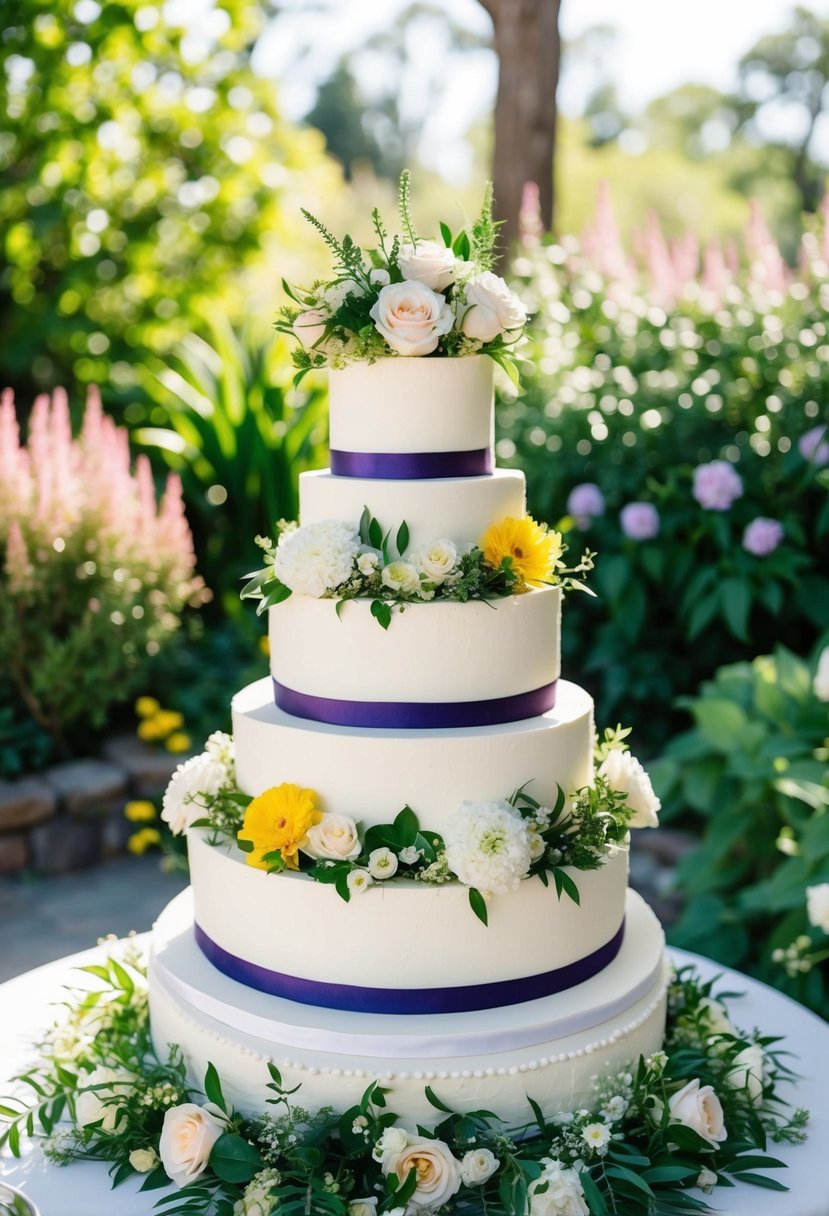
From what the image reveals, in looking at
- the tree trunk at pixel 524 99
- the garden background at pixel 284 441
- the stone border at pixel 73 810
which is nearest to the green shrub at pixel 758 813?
the garden background at pixel 284 441

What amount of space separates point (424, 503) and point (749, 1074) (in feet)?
4.67

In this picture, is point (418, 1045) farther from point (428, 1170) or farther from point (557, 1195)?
point (557, 1195)

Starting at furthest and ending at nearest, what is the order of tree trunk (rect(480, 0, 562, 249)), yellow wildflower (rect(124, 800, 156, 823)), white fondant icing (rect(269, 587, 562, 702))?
tree trunk (rect(480, 0, 562, 249)) < yellow wildflower (rect(124, 800, 156, 823)) < white fondant icing (rect(269, 587, 562, 702))

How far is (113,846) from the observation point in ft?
17.3

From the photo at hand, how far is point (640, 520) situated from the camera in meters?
4.81

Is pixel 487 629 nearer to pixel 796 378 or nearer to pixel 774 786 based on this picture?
pixel 774 786

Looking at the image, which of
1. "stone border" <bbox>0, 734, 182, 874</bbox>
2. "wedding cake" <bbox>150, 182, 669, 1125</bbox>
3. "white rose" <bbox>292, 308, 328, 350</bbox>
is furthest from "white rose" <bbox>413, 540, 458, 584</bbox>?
"stone border" <bbox>0, 734, 182, 874</bbox>

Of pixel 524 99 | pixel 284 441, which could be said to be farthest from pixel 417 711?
pixel 524 99

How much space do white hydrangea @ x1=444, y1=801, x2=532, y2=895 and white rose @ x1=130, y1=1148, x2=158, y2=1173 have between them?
846mm

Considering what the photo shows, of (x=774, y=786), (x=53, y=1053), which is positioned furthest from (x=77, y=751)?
(x=774, y=786)

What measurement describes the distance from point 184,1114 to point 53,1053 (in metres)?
0.62

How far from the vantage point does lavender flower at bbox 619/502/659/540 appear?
4.81m

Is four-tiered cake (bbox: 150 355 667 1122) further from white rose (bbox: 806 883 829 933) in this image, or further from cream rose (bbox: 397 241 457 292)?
white rose (bbox: 806 883 829 933)

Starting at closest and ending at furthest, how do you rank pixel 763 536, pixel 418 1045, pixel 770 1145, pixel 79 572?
pixel 418 1045, pixel 770 1145, pixel 763 536, pixel 79 572
